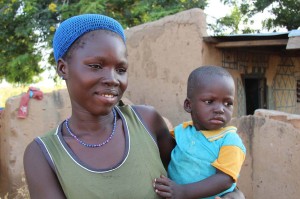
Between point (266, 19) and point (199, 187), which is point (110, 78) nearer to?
point (199, 187)

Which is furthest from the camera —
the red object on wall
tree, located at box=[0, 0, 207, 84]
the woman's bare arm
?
tree, located at box=[0, 0, 207, 84]

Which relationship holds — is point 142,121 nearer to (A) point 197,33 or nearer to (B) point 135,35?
(A) point 197,33

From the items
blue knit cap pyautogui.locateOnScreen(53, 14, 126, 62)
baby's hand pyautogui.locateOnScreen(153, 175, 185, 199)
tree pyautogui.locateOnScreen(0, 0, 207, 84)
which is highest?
tree pyautogui.locateOnScreen(0, 0, 207, 84)

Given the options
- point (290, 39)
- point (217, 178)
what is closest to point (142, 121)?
point (217, 178)

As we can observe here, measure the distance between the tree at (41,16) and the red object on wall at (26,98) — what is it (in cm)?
377

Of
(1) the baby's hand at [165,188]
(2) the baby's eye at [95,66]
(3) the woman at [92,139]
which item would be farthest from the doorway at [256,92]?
(2) the baby's eye at [95,66]

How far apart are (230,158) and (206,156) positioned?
0.37 feet

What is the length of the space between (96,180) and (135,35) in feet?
21.2

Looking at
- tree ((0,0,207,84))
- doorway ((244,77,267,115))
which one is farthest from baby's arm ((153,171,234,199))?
tree ((0,0,207,84))

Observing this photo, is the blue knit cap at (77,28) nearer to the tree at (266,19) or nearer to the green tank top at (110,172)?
the green tank top at (110,172)

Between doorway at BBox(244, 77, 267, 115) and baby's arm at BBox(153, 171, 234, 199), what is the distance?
712cm

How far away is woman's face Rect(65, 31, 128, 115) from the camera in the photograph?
1.26m

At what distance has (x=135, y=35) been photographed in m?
7.56

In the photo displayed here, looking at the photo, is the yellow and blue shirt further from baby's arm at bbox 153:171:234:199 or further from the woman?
the woman
